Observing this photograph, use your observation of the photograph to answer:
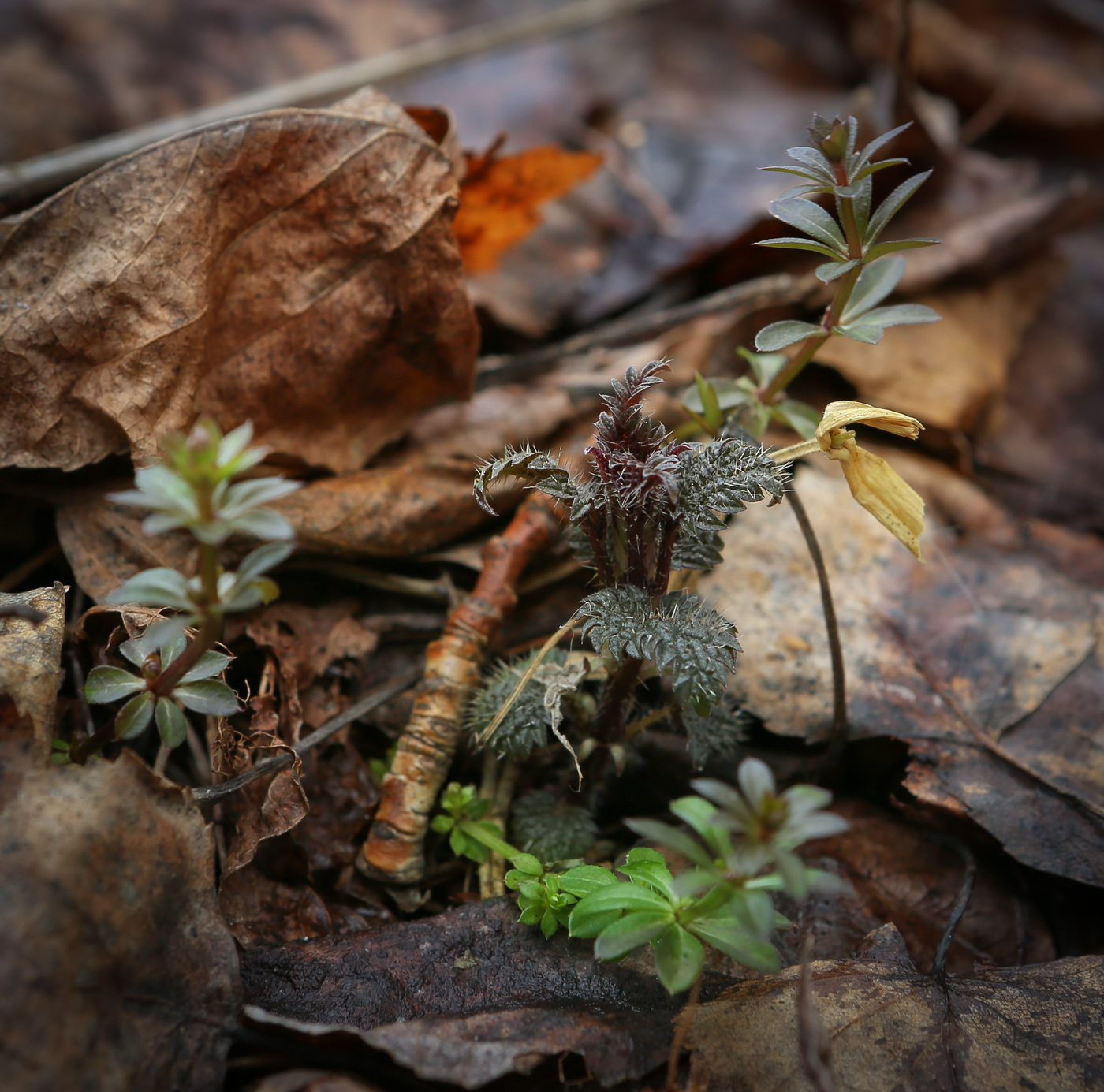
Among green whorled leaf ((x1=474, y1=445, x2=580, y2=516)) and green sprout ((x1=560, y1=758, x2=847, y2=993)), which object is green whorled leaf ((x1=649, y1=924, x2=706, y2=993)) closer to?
green sprout ((x1=560, y1=758, x2=847, y2=993))

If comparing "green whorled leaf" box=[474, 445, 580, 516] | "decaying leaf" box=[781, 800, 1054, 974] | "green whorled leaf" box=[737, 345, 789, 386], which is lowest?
"decaying leaf" box=[781, 800, 1054, 974]

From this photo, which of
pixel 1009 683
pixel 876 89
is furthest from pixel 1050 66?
pixel 1009 683

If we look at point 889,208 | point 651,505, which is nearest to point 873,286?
point 889,208

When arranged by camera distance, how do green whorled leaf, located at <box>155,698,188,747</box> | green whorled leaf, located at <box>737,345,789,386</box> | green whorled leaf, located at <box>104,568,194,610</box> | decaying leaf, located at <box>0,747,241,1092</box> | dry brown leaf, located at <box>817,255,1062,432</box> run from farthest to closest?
dry brown leaf, located at <box>817,255,1062,432</box> < green whorled leaf, located at <box>737,345,789,386</box> < green whorled leaf, located at <box>155,698,188,747</box> < green whorled leaf, located at <box>104,568,194,610</box> < decaying leaf, located at <box>0,747,241,1092</box>

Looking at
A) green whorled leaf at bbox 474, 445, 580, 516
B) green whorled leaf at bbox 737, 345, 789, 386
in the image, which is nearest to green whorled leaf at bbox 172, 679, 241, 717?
green whorled leaf at bbox 474, 445, 580, 516

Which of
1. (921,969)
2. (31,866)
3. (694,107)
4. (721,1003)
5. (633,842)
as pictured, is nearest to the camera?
(31,866)

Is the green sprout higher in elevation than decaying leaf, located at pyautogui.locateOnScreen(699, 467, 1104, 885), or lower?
higher

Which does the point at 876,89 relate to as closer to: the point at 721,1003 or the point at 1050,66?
the point at 1050,66

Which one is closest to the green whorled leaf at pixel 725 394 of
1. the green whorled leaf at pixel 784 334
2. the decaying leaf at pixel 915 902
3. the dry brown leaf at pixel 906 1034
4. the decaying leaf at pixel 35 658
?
the green whorled leaf at pixel 784 334
